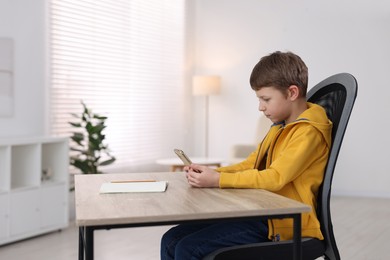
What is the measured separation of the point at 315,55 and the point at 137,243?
11.3 feet

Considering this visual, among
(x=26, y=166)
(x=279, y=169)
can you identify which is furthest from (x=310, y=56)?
(x=279, y=169)

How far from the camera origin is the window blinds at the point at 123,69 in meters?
4.88

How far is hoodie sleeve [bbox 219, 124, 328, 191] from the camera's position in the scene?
1.68m

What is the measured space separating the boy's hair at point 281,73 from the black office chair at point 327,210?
128mm

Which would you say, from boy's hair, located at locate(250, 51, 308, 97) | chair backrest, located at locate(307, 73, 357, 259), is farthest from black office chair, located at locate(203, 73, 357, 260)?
boy's hair, located at locate(250, 51, 308, 97)

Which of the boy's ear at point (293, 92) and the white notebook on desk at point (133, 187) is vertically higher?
the boy's ear at point (293, 92)

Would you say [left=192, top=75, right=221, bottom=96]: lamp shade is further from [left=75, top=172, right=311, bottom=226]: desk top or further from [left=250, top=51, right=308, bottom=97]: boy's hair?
[left=75, top=172, right=311, bottom=226]: desk top

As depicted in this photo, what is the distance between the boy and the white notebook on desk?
0.35 ft

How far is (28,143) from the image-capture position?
4.10 m

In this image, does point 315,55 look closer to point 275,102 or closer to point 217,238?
point 275,102

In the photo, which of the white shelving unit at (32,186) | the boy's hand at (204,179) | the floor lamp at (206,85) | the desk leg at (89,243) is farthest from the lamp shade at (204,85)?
the desk leg at (89,243)

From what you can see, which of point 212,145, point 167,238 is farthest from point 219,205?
point 212,145

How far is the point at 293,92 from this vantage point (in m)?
1.87

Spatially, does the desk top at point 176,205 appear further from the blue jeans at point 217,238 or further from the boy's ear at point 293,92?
the boy's ear at point 293,92
